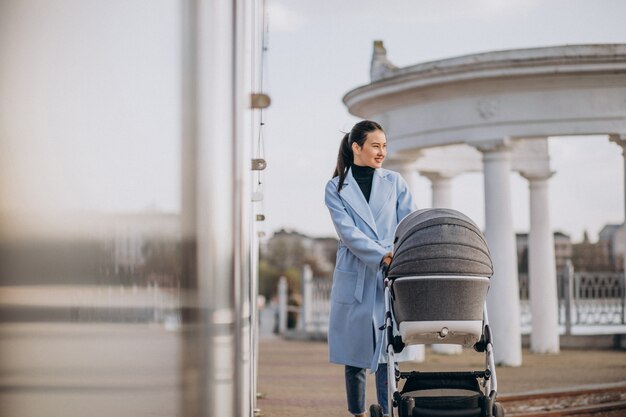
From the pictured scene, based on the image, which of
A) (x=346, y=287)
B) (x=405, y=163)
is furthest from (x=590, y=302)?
(x=346, y=287)

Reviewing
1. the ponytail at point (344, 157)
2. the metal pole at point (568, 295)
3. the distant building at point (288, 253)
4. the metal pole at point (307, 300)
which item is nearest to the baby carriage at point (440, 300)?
the ponytail at point (344, 157)

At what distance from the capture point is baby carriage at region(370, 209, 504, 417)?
4578 mm

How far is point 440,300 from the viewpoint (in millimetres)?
4609

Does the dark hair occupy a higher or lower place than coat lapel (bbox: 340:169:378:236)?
higher

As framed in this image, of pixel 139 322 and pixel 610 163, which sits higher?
pixel 610 163

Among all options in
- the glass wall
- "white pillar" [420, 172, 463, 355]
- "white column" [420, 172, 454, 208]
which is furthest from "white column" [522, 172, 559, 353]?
the glass wall

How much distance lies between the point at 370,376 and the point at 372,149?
358 inches

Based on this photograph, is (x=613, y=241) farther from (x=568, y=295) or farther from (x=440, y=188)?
(x=440, y=188)

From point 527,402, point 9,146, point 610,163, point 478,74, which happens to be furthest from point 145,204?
point 610,163

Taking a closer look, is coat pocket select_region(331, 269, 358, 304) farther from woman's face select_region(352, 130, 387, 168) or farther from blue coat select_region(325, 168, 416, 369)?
woman's face select_region(352, 130, 387, 168)

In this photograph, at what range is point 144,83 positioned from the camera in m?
1.92

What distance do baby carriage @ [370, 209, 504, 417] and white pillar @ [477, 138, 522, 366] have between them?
9.07m

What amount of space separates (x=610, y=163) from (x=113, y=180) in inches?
1071

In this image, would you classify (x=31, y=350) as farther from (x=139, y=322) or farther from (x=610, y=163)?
(x=610, y=163)
